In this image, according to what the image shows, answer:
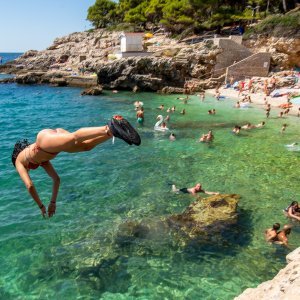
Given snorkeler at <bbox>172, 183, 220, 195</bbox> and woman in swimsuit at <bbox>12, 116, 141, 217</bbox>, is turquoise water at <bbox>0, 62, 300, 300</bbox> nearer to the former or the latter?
snorkeler at <bbox>172, 183, 220, 195</bbox>

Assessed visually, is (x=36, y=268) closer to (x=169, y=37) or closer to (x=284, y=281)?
(x=284, y=281)

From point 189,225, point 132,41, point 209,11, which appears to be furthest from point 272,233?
point 209,11

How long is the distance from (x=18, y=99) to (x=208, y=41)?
26.7 metres

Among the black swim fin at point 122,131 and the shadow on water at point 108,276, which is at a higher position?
the black swim fin at point 122,131

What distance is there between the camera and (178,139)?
21766mm

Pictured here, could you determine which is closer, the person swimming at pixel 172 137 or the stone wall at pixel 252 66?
the person swimming at pixel 172 137

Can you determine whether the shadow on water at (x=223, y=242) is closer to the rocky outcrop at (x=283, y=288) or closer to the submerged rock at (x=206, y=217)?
the submerged rock at (x=206, y=217)

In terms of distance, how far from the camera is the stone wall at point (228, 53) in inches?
1689

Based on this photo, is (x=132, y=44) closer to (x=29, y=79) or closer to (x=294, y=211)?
(x=29, y=79)

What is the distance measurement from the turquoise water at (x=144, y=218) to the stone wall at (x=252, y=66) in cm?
2013

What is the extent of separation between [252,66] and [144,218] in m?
35.6

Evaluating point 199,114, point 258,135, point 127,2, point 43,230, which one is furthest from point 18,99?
point 127,2

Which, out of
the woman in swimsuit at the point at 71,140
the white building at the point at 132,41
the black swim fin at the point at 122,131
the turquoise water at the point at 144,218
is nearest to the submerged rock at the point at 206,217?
the turquoise water at the point at 144,218

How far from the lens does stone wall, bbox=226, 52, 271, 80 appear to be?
4138 cm
